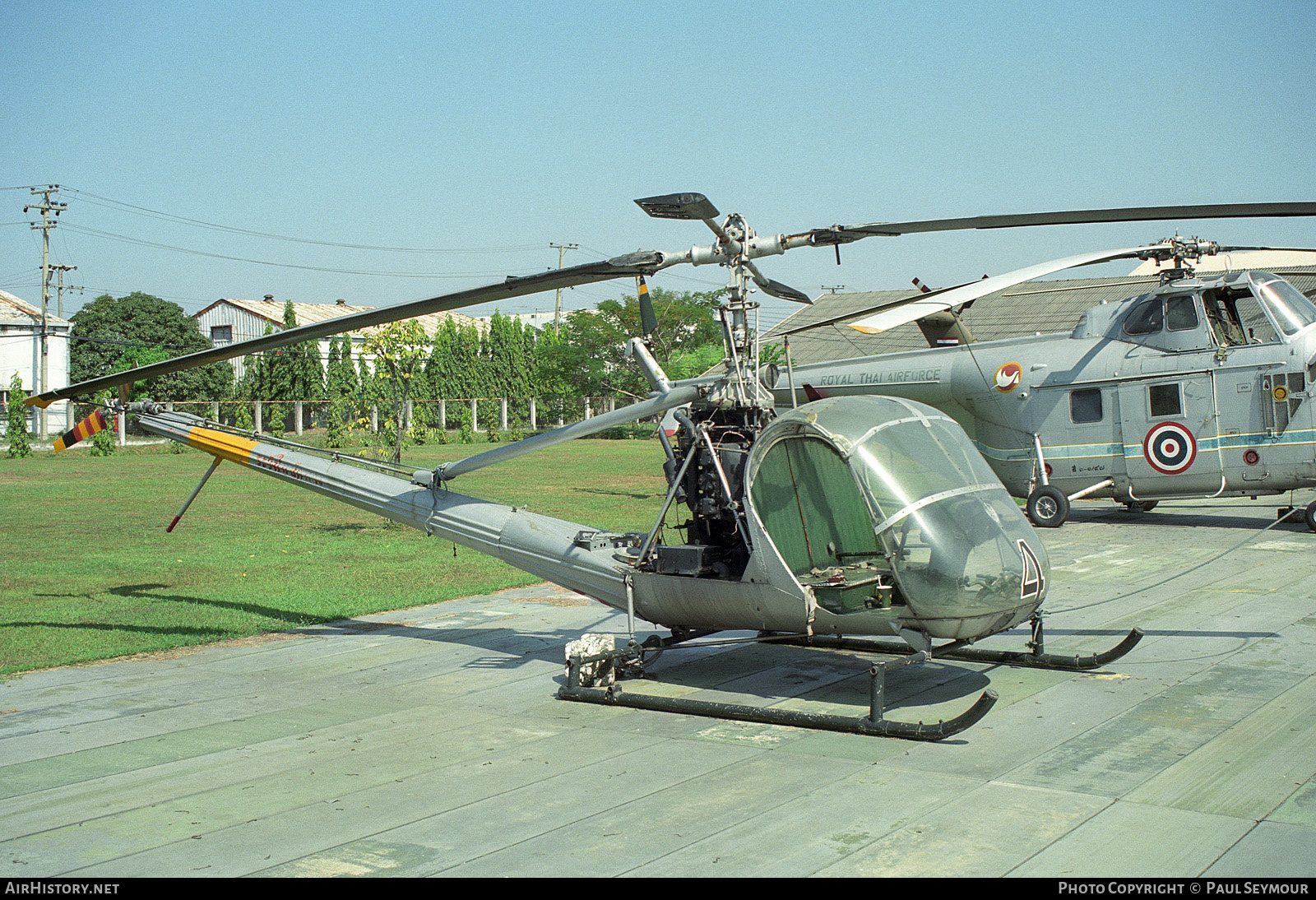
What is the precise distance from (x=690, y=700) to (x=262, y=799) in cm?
278

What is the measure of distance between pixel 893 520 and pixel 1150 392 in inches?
411

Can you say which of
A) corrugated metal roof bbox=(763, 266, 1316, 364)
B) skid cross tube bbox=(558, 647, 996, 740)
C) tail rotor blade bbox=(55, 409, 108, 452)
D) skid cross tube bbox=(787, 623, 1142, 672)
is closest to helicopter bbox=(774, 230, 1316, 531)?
skid cross tube bbox=(787, 623, 1142, 672)

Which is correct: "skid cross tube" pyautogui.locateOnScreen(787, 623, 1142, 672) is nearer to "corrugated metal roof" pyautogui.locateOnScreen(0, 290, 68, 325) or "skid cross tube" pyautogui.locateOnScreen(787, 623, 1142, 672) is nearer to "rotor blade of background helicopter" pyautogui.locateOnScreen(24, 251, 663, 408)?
"rotor blade of background helicopter" pyautogui.locateOnScreen(24, 251, 663, 408)

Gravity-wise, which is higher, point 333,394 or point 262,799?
point 333,394

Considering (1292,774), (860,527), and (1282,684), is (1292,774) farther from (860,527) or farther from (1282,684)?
(860,527)

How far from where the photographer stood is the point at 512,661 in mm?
9125

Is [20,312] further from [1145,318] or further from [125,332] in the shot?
[1145,318]

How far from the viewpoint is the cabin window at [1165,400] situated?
49.4 ft

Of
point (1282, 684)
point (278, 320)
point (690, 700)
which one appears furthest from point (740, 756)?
point (278, 320)

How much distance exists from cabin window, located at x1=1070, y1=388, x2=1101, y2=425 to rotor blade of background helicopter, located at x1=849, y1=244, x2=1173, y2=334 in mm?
3862

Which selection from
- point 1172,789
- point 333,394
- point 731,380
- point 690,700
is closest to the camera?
point 1172,789

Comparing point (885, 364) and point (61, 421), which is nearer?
point (885, 364)

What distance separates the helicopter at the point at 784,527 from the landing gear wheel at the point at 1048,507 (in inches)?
321

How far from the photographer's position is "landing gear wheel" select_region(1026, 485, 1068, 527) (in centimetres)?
1612
